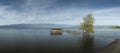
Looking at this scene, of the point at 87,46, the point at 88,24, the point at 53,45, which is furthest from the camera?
the point at 88,24

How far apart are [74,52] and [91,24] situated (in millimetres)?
52446

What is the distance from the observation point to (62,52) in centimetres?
2995

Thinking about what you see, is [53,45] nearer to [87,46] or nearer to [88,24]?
[87,46]

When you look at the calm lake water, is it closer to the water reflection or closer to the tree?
the water reflection

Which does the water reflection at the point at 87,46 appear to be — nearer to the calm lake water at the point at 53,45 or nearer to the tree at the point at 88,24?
the calm lake water at the point at 53,45

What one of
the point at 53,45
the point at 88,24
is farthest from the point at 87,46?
the point at 88,24

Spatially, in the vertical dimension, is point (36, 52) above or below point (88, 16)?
below

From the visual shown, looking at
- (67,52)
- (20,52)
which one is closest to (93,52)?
(67,52)

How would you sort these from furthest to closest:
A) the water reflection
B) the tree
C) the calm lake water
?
the tree → the calm lake water → the water reflection

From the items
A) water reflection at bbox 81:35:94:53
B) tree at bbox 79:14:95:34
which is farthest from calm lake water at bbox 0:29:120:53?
tree at bbox 79:14:95:34

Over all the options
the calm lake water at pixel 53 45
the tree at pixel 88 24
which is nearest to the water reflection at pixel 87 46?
the calm lake water at pixel 53 45

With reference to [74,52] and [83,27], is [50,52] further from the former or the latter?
[83,27]

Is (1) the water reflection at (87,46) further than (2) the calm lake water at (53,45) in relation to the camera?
No

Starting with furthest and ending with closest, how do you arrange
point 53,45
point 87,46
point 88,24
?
point 88,24
point 53,45
point 87,46
